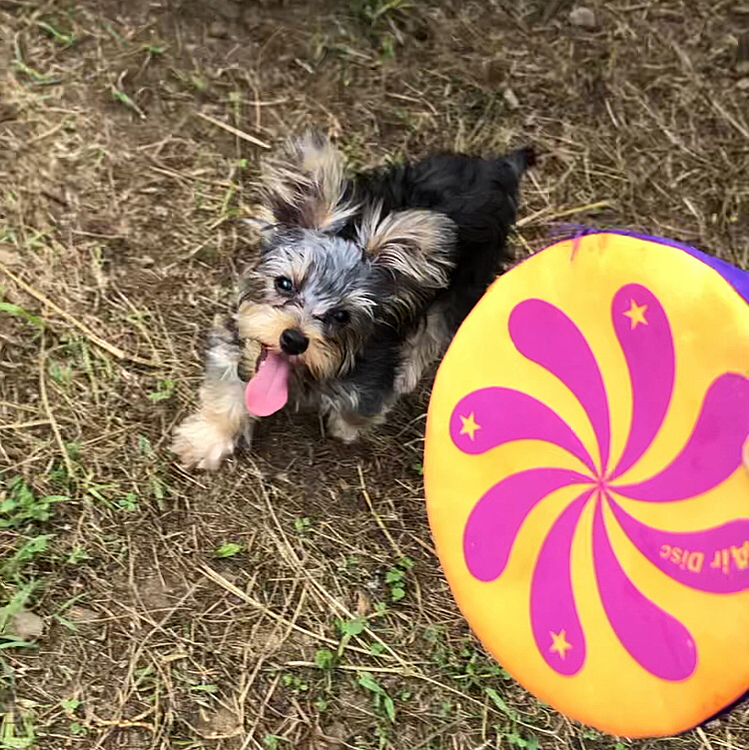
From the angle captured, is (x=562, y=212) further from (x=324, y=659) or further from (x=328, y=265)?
(x=324, y=659)

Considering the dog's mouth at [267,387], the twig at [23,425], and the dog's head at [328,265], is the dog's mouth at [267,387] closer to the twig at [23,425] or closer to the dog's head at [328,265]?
the dog's head at [328,265]

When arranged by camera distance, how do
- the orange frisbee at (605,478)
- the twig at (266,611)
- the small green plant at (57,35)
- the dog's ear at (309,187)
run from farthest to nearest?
the small green plant at (57,35)
the twig at (266,611)
the dog's ear at (309,187)
the orange frisbee at (605,478)

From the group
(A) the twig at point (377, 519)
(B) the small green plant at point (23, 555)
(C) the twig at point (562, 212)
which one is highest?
(C) the twig at point (562, 212)

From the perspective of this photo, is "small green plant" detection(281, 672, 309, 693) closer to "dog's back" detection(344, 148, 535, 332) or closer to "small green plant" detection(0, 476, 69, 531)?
"small green plant" detection(0, 476, 69, 531)

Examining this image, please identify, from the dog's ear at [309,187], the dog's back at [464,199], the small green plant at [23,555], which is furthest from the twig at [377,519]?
the small green plant at [23,555]

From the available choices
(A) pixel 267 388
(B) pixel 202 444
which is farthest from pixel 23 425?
(A) pixel 267 388

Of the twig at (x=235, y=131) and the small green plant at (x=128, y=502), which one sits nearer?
the small green plant at (x=128, y=502)

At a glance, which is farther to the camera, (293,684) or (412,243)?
(293,684)

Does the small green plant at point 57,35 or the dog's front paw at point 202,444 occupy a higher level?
the small green plant at point 57,35
